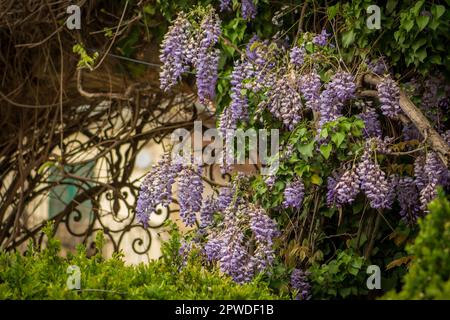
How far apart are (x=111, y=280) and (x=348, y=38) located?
138cm

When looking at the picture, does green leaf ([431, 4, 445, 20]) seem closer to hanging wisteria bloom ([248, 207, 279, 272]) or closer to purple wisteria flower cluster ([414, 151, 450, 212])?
purple wisteria flower cluster ([414, 151, 450, 212])

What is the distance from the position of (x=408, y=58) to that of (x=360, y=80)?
0.22m

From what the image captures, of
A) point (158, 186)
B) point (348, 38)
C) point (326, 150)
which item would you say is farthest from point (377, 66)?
point (158, 186)

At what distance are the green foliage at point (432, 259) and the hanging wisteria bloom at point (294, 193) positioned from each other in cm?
125

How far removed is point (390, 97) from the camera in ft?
10.0

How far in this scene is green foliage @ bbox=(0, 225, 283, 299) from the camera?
90.5 inches

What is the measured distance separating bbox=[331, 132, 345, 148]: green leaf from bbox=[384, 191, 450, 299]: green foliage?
109 cm

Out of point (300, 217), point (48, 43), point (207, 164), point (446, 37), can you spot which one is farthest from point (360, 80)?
point (48, 43)

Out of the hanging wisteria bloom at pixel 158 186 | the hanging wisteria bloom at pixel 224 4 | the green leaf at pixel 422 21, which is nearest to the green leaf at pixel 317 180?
the hanging wisteria bloom at pixel 158 186

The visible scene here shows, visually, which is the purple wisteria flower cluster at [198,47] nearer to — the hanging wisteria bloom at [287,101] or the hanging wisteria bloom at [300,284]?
the hanging wisteria bloom at [287,101]

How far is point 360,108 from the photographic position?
3.31 metres

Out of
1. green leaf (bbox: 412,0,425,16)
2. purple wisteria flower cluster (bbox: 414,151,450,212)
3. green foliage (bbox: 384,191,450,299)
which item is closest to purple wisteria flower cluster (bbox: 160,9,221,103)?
green leaf (bbox: 412,0,425,16)

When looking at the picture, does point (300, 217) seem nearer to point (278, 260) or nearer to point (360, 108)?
point (278, 260)

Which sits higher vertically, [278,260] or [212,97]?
[212,97]
